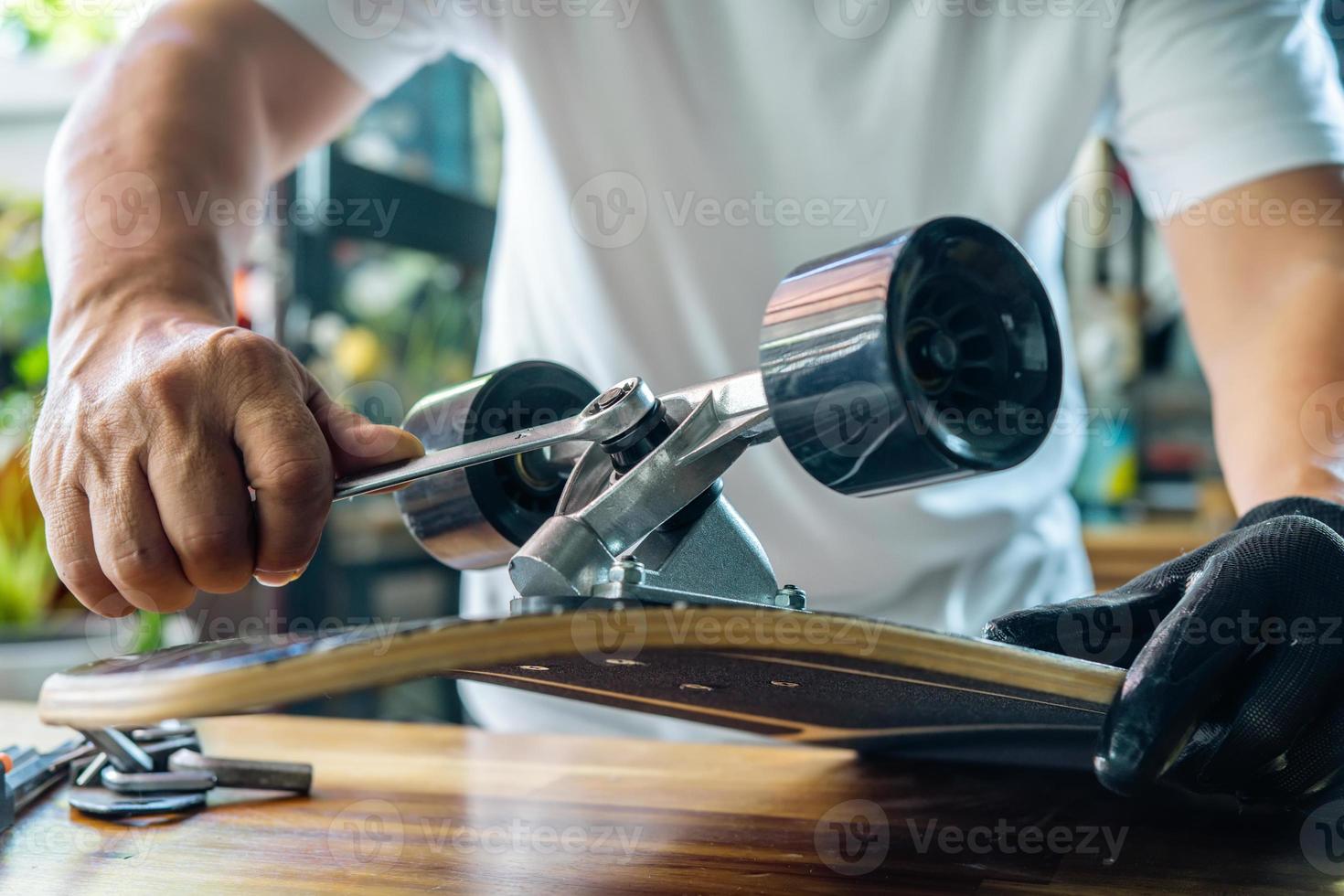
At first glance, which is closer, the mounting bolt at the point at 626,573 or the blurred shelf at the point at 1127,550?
the mounting bolt at the point at 626,573

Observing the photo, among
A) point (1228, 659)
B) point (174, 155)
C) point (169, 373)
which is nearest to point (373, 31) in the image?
point (174, 155)

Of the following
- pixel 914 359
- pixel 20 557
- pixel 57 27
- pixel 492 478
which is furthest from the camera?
pixel 57 27

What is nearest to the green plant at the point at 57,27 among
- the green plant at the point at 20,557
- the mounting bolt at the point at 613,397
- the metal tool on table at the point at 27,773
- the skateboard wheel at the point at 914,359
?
the green plant at the point at 20,557

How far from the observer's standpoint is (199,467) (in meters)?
0.70

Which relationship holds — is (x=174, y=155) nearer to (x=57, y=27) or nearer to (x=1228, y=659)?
(x=1228, y=659)

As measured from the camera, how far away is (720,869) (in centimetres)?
65

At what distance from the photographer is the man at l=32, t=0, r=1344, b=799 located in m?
1.01

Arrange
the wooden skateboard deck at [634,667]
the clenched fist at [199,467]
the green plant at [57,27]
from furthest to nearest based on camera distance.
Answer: the green plant at [57,27] → the clenched fist at [199,467] → the wooden skateboard deck at [634,667]

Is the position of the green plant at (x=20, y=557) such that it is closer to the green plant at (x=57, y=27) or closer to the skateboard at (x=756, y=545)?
the green plant at (x=57, y=27)

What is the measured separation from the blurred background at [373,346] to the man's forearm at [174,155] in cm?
106

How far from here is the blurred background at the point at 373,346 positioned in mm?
2184

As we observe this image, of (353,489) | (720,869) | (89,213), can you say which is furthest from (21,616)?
(720,869)

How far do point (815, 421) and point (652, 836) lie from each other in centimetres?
31

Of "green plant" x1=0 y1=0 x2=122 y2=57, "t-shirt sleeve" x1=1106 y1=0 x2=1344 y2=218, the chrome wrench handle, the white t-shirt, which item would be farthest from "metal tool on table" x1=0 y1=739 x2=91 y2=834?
"green plant" x1=0 y1=0 x2=122 y2=57
